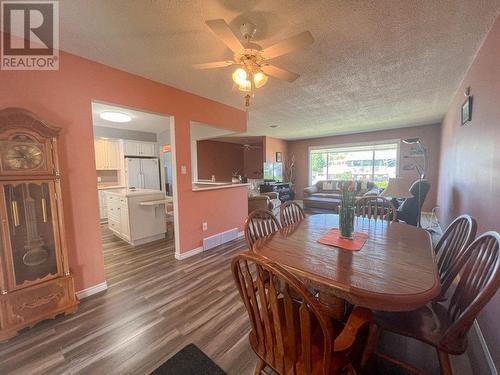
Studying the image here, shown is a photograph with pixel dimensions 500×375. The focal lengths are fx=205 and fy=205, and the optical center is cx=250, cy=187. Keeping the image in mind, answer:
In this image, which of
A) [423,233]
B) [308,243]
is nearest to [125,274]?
[308,243]

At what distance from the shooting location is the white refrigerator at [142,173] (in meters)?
5.17

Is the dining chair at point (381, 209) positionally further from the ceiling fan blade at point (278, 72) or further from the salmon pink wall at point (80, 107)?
the salmon pink wall at point (80, 107)

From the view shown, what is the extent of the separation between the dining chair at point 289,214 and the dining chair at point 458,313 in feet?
3.54

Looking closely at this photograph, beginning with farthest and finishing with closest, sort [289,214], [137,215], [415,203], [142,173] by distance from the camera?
1. [142,173]
2. [415,203]
3. [137,215]
4. [289,214]

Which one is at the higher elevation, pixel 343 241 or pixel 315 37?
pixel 315 37

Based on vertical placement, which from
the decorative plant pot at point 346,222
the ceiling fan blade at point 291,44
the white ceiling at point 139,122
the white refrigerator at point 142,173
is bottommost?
the decorative plant pot at point 346,222

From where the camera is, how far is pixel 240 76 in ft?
5.82

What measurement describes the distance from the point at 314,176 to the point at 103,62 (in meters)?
6.81

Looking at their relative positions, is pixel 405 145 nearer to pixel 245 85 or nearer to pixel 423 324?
pixel 245 85

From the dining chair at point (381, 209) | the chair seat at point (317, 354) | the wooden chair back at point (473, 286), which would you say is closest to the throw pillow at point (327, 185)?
the dining chair at point (381, 209)

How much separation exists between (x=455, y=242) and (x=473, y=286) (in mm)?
581

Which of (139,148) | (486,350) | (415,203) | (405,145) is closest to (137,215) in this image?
(139,148)

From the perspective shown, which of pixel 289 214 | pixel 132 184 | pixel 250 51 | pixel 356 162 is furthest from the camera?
pixel 356 162

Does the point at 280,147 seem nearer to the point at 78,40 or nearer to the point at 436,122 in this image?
the point at 436,122
